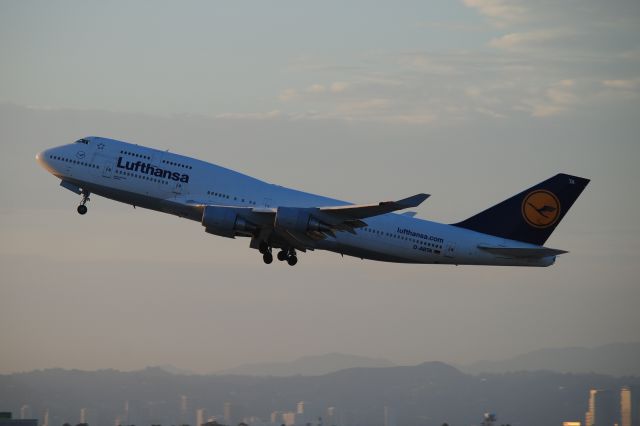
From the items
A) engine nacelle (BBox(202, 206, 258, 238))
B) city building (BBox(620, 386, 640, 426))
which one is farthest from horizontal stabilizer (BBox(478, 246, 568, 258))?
city building (BBox(620, 386, 640, 426))

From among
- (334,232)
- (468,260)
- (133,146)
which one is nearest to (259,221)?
(334,232)

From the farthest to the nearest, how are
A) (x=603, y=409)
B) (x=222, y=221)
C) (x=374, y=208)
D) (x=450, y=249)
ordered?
1. (x=603, y=409)
2. (x=450, y=249)
3. (x=222, y=221)
4. (x=374, y=208)

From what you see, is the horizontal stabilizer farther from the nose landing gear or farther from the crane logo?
the nose landing gear

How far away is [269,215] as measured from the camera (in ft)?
178

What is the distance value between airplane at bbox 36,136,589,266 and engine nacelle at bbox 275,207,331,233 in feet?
0.17

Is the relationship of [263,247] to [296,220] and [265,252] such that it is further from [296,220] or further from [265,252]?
[296,220]

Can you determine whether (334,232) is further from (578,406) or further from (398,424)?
(398,424)

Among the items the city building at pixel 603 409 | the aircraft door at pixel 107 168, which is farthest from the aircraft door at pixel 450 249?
the city building at pixel 603 409

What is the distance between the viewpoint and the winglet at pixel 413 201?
155ft

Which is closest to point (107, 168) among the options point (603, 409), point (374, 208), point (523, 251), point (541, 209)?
point (374, 208)

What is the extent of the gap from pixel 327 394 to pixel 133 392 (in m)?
21.7

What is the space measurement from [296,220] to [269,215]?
1.87 metres

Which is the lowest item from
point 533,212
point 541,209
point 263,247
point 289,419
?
point 289,419

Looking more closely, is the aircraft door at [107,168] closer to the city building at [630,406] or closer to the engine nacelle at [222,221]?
the engine nacelle at [222,221]
